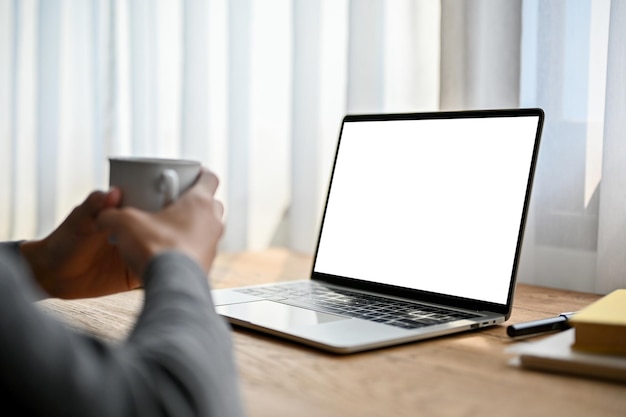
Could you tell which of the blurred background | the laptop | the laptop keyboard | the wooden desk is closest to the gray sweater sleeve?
the wooden desk

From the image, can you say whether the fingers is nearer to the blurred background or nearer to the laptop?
the laptop

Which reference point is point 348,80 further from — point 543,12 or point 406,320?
point 406,320

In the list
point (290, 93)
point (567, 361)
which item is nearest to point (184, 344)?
point (567, 361)

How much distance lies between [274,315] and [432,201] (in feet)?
0.91

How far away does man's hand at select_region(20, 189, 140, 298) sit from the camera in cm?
85

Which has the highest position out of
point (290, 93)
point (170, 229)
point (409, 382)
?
point (290, 93)

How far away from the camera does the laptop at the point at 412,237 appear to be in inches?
34.1

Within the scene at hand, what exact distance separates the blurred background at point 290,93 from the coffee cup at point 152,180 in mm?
444

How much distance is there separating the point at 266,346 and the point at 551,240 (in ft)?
2.12

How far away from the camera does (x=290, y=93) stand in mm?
1837

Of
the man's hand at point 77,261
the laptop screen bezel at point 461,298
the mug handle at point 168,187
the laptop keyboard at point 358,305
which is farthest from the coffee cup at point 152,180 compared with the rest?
the laptop screen bezel at point 461,298

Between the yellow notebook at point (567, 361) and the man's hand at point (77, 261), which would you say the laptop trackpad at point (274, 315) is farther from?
the yellow notebook at point (567, 361)

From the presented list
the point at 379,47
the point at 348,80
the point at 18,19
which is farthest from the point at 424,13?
the point at 18,19

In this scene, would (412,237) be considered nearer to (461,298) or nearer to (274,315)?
(461,298)
